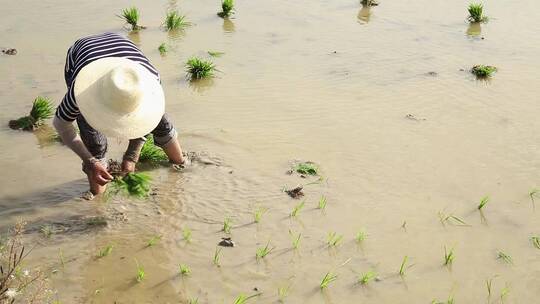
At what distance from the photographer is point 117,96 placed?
126 inches

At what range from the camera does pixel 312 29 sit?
7.76 meters

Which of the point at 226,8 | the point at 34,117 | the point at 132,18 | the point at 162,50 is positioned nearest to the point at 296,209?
the point at 34,117

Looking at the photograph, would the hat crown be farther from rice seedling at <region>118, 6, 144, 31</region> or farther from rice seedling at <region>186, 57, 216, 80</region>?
rice seedling at <region>118, 6, 144, 31</region>

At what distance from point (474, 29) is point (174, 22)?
393 cm

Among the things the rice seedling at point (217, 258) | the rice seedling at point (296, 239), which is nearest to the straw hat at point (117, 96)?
the rice seedling at point (217, 258)

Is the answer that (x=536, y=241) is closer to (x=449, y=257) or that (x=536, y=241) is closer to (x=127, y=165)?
(x=449, y=257)

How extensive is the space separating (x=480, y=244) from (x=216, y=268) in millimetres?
1755

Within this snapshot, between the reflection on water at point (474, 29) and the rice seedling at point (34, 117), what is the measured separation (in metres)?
5.33

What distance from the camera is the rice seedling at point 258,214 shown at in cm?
409

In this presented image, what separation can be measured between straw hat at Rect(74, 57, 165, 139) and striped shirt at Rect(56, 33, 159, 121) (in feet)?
0.53

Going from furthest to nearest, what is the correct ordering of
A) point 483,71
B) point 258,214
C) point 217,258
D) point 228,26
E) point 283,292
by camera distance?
point 228,26
point 483,71
point 258,214
point 217,258
point 283,292

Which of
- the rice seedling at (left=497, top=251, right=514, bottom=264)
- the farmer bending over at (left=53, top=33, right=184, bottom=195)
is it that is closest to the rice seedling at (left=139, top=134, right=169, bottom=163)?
the farmer bending over at (left=53, top=33, right=184, bottom=195)

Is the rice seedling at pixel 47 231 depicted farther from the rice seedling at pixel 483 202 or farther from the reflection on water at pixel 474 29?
the reflection on water at pixel 474 29

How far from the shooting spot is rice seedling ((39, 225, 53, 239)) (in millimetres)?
3836
